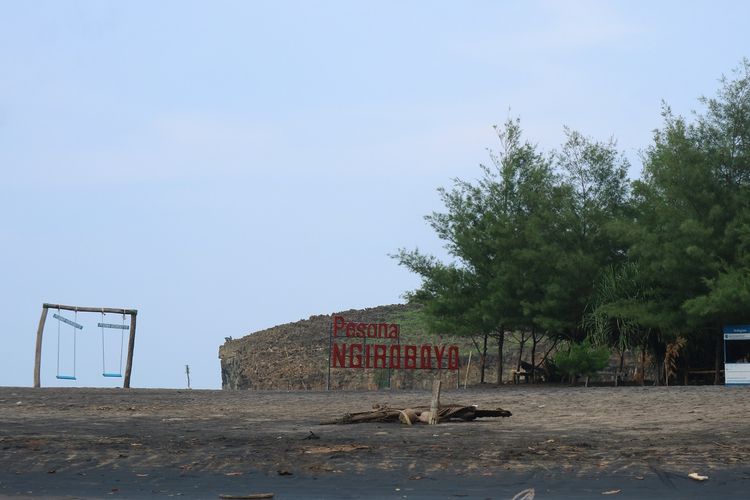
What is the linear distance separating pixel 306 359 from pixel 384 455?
123 ft

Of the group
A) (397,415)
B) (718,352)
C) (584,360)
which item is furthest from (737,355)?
(397,415)

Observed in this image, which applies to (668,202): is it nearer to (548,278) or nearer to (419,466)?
(548,278)

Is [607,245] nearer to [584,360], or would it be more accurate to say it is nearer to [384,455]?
[584,360]

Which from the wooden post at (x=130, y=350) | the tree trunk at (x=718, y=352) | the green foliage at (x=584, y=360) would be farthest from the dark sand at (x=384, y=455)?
the wooden post at (x=130, y=350)

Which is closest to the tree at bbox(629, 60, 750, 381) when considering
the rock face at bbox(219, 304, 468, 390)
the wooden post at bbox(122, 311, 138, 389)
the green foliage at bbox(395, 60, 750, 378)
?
the green foliage at bbox(395, 60, 750, 378)

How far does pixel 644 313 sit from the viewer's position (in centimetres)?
3638

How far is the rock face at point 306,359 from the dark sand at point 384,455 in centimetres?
2423

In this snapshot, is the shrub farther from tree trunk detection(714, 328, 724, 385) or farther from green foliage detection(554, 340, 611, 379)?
tree trunk detection(714, 328, 724, 385)

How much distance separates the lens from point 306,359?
1987 inches

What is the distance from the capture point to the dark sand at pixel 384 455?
10.9 meters

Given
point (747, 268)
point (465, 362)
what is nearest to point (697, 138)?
point (747, 268)

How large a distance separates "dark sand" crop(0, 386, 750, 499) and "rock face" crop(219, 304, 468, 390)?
2423cm

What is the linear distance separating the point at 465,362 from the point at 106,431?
32813mm

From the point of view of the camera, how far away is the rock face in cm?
4706
